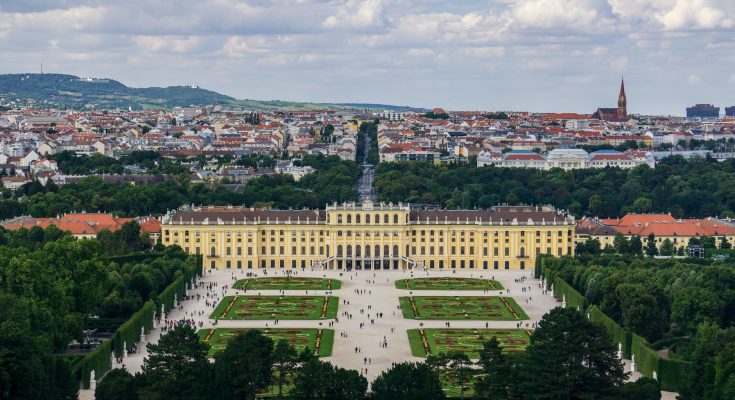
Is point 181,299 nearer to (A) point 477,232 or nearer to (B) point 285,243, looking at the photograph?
(B) point 285,243

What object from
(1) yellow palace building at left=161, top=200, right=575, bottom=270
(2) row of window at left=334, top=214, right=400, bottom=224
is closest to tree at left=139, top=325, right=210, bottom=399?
(1) yellow palace building at left=161, top=200, right=575, bottom=270

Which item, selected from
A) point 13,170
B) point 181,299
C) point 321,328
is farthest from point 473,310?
point 13,170

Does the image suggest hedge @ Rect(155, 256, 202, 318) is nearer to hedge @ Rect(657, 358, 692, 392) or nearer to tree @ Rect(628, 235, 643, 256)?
hedge @ Rect(657, 358, 692, 392)

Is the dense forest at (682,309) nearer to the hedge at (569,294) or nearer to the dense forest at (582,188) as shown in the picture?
the hedge at (569,294)

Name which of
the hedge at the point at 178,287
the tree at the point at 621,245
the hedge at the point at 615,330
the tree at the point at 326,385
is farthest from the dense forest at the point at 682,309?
the hedge at the point at 178,287

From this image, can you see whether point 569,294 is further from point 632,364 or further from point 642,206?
point 642,206

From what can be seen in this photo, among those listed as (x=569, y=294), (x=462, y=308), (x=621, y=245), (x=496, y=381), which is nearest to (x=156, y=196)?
(x=621, y=245)
